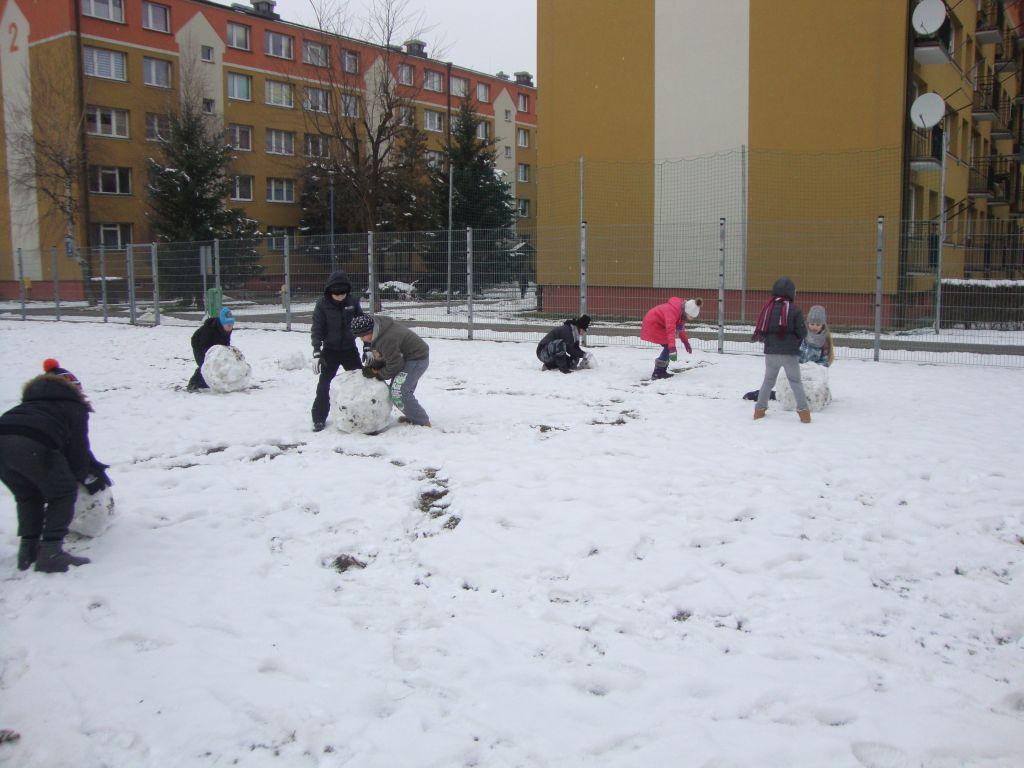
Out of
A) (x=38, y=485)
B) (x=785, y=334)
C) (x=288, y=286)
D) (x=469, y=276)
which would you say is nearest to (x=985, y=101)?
(x=469, y=276)

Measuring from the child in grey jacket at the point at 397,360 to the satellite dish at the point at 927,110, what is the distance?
1487 centimetres

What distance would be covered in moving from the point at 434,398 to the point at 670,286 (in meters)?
11.0

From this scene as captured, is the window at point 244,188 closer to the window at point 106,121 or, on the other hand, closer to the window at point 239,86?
the window at point 239,86

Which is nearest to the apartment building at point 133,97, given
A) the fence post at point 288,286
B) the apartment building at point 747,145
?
the apartment building at point 747,145

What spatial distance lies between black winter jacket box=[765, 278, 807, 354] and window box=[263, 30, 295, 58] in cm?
3982

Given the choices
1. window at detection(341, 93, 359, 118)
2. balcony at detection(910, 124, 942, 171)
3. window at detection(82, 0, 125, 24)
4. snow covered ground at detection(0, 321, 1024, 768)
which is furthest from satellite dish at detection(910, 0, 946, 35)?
window at detection(82, 0, 125, 24)

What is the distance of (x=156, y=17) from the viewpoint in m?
37.7

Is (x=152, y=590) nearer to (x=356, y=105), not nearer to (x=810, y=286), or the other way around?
(x=810, y=286)

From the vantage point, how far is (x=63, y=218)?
34.8 metres

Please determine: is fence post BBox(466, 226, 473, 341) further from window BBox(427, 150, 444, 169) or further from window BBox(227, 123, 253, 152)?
window BBox(227, 123, 253, 152)

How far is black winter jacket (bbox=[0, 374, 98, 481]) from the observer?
4613mm

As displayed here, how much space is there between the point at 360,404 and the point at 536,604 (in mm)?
3986

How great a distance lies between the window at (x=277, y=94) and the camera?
41844 millimetres

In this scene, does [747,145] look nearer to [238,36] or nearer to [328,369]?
[328,369]
